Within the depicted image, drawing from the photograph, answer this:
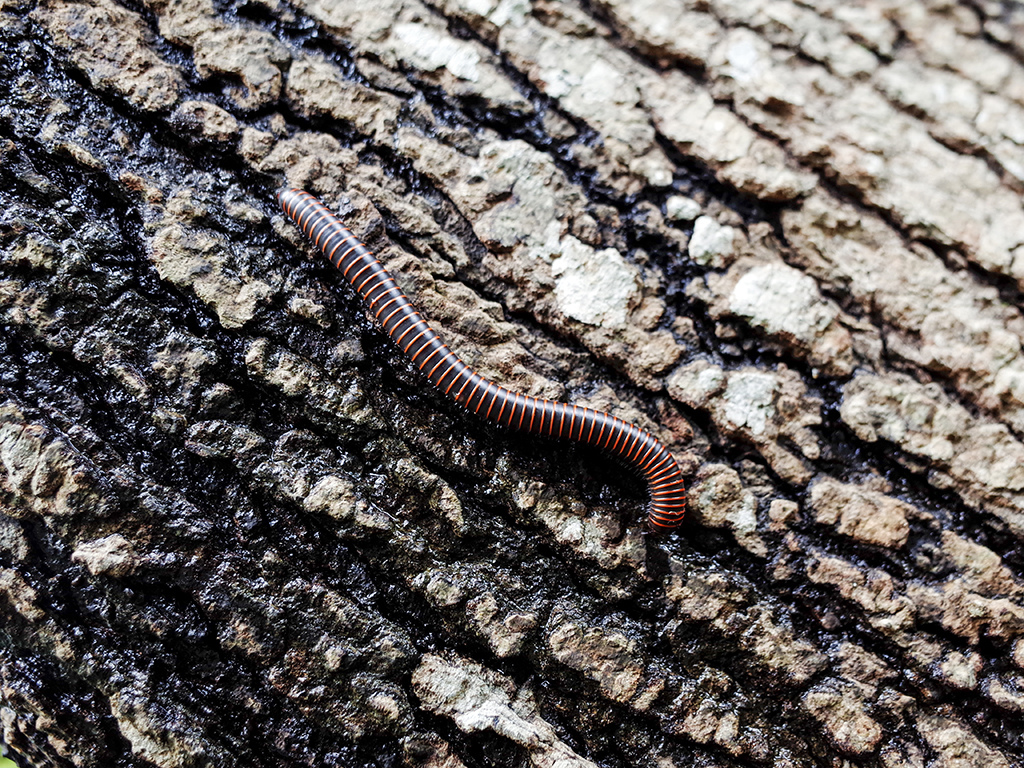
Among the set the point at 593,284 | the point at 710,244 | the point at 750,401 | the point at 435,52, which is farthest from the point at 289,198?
the point at 750,401

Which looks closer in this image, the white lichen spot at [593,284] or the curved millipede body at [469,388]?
the curved millipede body at [469,388]

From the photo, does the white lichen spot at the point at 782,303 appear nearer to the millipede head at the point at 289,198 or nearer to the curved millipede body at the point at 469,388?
the curved millipede body at the point at 469,388

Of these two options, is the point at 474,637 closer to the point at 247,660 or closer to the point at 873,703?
the point at 247,660

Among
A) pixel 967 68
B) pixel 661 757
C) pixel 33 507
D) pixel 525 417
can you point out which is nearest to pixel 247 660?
pixel 33 507

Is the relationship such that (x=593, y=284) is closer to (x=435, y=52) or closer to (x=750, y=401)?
(x=750, y=401)

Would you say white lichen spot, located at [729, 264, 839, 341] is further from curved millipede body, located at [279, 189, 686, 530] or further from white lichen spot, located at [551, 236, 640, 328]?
curved millipede body, located at [279, 189, 686, 530]

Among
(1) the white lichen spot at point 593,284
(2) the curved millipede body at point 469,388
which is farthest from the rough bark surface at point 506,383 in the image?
(2) the curved millipede body at point 469,388
